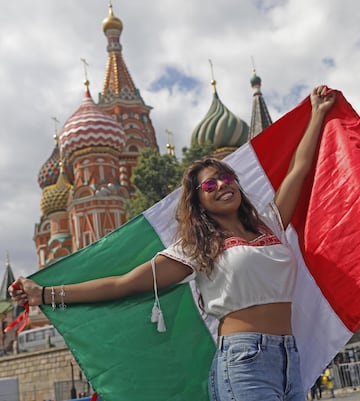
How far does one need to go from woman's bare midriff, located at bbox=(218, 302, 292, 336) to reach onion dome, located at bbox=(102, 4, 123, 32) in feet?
143

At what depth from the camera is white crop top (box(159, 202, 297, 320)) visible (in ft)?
8.02

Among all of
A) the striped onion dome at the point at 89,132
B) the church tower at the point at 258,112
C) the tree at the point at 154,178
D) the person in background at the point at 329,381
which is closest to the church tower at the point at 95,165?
the striped onion dome at the point at 89,132

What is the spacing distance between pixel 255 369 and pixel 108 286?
0.86 m

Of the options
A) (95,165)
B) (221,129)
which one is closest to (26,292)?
(221,129)

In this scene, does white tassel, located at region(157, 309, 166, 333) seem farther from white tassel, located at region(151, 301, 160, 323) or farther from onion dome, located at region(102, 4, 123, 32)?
onion dome, located at region(102, 4, 123, 32)

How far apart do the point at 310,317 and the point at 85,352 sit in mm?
1181

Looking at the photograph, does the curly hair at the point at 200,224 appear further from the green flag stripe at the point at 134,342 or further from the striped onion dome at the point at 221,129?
the striped onion dome at the point at 221,129

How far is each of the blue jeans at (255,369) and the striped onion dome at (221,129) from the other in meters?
30.8

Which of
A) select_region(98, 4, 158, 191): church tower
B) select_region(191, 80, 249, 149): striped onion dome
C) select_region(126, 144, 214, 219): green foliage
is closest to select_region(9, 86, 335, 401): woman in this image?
select_region(126, 144, 214, 219): green foliage

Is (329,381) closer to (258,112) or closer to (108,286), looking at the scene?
(108,286)

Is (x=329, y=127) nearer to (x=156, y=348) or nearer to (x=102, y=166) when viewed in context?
(x=156, y=348)

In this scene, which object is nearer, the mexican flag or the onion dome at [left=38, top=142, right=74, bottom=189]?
the mexican flag

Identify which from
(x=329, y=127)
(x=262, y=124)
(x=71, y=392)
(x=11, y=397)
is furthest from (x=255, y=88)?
(x=329, y=127)

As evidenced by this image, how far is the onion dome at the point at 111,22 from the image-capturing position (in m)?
43.9
